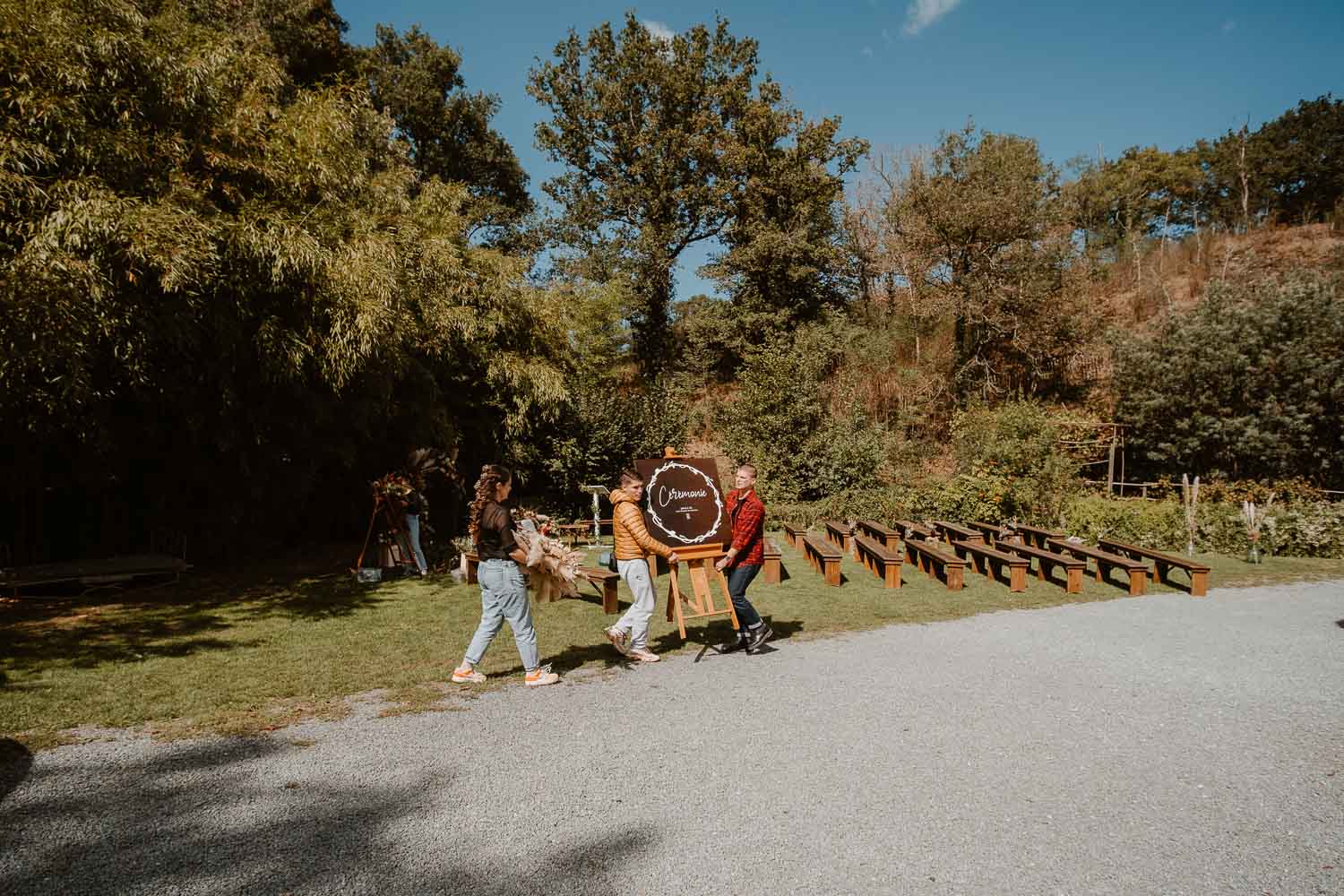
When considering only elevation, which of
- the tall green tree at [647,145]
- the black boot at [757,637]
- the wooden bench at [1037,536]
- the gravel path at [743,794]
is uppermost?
the tall green tree at [647,145]

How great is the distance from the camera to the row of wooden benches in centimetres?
902

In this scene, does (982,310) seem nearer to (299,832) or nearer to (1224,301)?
(1224,301)

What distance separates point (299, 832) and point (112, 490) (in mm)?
10288

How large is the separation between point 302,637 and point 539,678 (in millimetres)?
3034

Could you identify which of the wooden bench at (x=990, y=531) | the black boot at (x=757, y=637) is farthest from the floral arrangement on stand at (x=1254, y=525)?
the black boot at (x=757, y=637)

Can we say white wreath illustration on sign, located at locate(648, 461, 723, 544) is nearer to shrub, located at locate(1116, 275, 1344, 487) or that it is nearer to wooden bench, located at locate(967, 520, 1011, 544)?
wooden bench, located at locate(967, 520, 1011, 544)

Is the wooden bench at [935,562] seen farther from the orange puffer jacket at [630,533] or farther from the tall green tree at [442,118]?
the tall green tree at [442,118]

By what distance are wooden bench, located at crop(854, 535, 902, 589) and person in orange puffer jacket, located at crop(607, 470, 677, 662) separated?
14.7 feet

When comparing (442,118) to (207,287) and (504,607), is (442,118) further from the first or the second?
(504,607)

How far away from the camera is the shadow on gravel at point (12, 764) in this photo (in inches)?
137

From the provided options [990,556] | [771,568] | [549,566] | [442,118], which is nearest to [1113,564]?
[990,556]

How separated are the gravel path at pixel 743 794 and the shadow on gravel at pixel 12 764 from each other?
3 cm

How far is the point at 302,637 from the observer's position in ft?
22.4

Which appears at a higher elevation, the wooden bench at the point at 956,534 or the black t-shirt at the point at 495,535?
the black t-shirt at the point at 495,535
